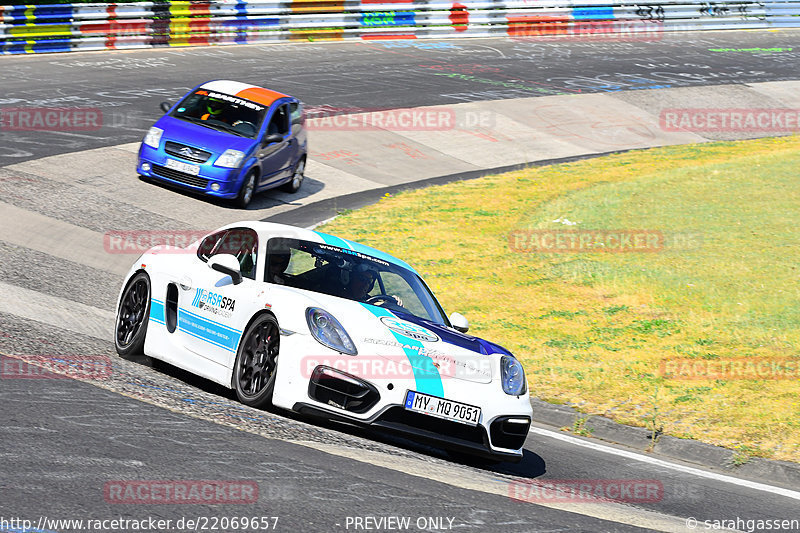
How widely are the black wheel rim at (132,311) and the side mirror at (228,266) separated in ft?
3.38

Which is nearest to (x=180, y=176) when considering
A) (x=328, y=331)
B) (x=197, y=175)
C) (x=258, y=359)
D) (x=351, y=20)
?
(x=197, y=175)

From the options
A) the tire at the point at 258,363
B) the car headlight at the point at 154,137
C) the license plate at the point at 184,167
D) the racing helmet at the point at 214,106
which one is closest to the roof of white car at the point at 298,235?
the tire at the point at 258,363

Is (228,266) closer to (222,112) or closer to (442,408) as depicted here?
(442,408)

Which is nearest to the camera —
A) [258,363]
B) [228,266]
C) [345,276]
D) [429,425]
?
[429,425]

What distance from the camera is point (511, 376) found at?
7.84 metres

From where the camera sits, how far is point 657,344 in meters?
11.3

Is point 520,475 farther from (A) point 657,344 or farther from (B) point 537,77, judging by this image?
(B) point 537,77

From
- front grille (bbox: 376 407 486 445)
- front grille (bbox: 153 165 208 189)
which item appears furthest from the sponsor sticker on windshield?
front grille (bbox: 153 165 208 189)

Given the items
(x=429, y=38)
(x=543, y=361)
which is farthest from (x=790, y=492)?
(x=429, y=38)

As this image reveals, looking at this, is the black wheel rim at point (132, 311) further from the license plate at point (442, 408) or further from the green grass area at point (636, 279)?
the green grass area at point (636, 279)

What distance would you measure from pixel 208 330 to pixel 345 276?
1.13 m

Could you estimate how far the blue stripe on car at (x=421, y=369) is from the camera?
719 cm

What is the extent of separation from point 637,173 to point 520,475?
15414 millimetres

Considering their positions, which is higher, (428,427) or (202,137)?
(202,137)
